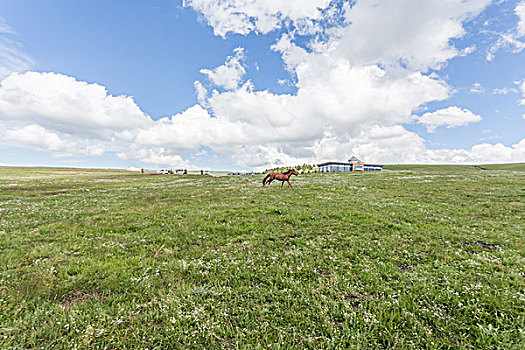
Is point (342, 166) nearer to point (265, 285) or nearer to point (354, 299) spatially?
point (354, 299)

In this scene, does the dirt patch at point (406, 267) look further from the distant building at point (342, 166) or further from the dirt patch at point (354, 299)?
the distant building at point (342, 166)

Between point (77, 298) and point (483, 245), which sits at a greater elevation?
point (483, 245)

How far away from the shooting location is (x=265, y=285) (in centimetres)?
661

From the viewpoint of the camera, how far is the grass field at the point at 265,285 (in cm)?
475

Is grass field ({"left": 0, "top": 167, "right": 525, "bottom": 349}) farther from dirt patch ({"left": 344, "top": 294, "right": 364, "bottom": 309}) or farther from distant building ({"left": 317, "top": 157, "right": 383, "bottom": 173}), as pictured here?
distant building ({"left": 317, "top": 157, "right": 383, "bottom": 173})

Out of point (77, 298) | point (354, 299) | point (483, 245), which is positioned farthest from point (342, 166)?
point (77, 298)

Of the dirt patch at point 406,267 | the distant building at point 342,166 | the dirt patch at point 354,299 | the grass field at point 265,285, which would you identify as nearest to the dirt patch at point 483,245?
the grass field at point 265,285

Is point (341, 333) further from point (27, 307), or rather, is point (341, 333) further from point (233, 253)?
point (27, 307)

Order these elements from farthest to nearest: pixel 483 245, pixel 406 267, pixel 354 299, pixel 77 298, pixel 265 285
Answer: pixel 483 245
pixel 406 267
pixel 265 285
pixel 77 298
pixel 354 299

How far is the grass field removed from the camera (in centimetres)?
475

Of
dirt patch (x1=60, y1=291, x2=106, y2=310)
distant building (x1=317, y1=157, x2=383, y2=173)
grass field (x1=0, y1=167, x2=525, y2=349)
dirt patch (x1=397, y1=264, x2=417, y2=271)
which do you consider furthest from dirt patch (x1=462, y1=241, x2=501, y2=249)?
distant building (x1=317, y1=157, x2=383, y2=173)

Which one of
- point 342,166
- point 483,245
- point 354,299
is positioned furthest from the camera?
point 342,166

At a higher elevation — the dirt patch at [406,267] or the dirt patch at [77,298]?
the dirt patch at [406,267]

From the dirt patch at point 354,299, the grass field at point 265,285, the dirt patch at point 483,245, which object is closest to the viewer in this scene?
the grass field at point 265,285
